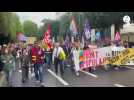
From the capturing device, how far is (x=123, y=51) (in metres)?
12.1

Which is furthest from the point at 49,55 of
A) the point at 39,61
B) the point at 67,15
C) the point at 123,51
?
the point at 123,51

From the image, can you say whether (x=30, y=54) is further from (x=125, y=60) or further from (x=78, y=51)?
(x=125, y=60)

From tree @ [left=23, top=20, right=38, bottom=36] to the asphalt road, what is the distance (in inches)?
42.8

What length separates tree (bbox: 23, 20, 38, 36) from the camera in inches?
461

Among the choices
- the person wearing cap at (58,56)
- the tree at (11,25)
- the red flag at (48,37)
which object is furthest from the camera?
the person wearing cap at (58,56)

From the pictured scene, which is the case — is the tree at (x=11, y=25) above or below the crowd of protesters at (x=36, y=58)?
above

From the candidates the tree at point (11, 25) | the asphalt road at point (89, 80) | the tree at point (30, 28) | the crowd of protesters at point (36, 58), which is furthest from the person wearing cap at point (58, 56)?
the tree at point (11, 25)

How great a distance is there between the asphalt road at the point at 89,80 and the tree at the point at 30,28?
42.8 inches

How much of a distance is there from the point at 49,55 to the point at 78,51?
2.75ft

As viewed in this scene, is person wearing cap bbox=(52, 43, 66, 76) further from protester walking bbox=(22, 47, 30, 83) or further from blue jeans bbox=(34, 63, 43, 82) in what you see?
protester walking bbox=(22, 47, 30, 83)

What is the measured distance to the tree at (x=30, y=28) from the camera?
11.7m

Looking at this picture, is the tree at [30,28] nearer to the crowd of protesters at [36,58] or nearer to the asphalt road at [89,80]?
the crowd of protesters at [36,58]
